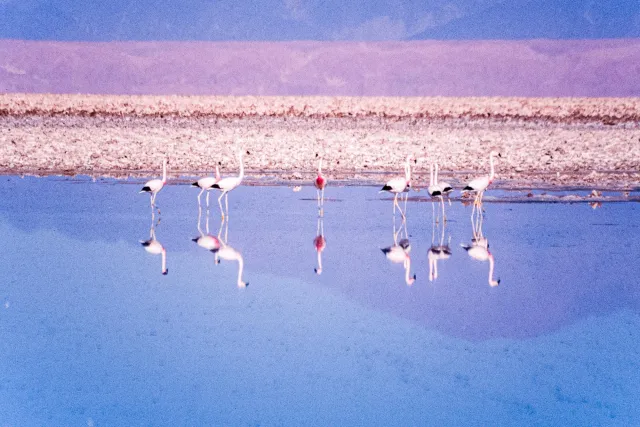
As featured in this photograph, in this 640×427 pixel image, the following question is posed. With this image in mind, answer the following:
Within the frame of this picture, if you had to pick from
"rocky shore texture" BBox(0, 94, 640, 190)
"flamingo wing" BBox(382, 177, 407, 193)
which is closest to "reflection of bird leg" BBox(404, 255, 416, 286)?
"flamingo wing" BBox(382, 177, 407, 193)

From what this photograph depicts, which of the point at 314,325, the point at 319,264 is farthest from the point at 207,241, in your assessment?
the point at 314,325

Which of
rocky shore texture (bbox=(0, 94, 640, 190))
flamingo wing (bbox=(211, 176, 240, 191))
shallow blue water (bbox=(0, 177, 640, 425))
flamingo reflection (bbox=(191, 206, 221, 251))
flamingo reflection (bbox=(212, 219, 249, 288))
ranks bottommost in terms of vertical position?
shallow blue water (bbox=(0, 177, 640, 425))

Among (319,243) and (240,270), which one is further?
(319,243)

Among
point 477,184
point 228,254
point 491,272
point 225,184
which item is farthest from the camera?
point 225,184

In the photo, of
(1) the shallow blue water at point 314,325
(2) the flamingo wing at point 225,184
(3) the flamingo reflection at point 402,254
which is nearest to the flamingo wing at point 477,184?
(1) the shallow blue water at point 314,325

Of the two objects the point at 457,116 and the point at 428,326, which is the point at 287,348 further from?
the point at 457,116

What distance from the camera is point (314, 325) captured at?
768 centimetres

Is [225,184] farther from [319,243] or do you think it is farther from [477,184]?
[477,184]

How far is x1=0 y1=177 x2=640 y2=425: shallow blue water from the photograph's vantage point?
19.6 feet

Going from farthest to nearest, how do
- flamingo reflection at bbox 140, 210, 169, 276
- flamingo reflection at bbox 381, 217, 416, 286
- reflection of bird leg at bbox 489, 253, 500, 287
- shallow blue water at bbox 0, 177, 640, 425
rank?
flamingo reflection at bbox 140, 210, 169, 276 → flamingo reflection at bbox 381, 217, 416, 286 → reflection of bird leg at bbox 489, 253, 500, 287 → shallow blue water at bbox 0, 177, 640, 425

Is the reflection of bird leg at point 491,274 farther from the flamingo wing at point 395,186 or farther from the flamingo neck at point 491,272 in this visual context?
the flamingo wing at point 395,186

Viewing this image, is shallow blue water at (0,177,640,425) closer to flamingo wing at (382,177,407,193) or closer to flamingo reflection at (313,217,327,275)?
flamingo reflection at (313,217,327,275)

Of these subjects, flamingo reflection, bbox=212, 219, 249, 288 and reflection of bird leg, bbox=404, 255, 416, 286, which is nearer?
reflection of bird leg, bbox=404, 255, 416, 286

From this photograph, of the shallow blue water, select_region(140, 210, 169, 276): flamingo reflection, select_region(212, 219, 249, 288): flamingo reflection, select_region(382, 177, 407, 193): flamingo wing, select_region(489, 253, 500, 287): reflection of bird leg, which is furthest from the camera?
select_region(382, 177, 407, 193): flamingo wing
